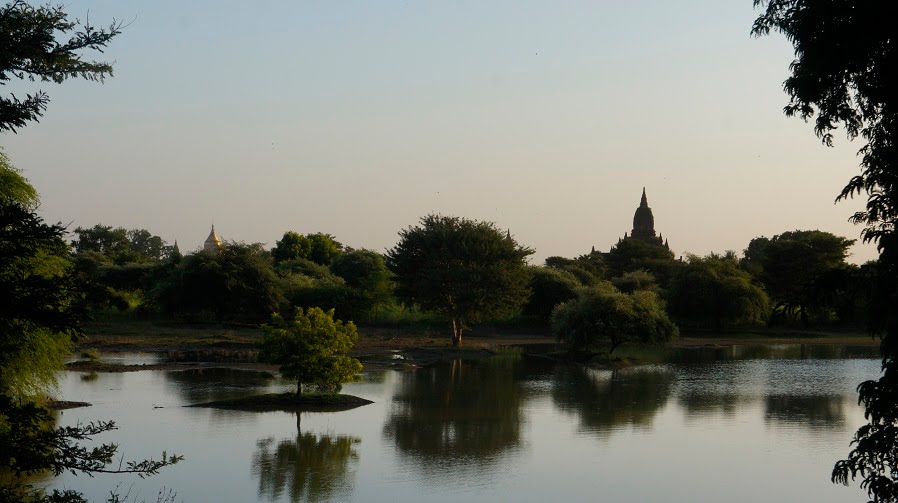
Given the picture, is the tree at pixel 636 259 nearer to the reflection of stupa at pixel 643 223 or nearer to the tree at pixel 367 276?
the tree at pixel 367 276

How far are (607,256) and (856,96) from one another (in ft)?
333

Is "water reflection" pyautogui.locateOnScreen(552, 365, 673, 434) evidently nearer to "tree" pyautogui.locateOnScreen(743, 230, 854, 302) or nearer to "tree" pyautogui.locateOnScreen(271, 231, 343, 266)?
"tree" pyautogui.locateOnScreen(743, 230, 854, 302)

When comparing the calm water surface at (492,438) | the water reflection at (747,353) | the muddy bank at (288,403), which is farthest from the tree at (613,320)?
the muddy bank at (288,403)

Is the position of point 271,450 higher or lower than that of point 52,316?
lower

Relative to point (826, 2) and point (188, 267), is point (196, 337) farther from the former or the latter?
point (826, 2)

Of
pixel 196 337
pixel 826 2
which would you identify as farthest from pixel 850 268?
pixel 196 337

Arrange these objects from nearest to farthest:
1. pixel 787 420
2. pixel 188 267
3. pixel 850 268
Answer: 1. pixel 850 268
2. pixel 787 420
3. pixel 188 267

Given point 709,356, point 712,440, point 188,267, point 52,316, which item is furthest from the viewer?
point 188,267

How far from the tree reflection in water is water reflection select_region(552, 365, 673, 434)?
8.54m

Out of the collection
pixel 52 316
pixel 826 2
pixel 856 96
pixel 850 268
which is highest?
pixel 826 2

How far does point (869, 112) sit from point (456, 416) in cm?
2082

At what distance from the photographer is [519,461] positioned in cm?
2430

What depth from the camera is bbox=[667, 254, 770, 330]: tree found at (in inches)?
2707

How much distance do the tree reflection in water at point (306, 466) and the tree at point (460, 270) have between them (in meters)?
31.8
